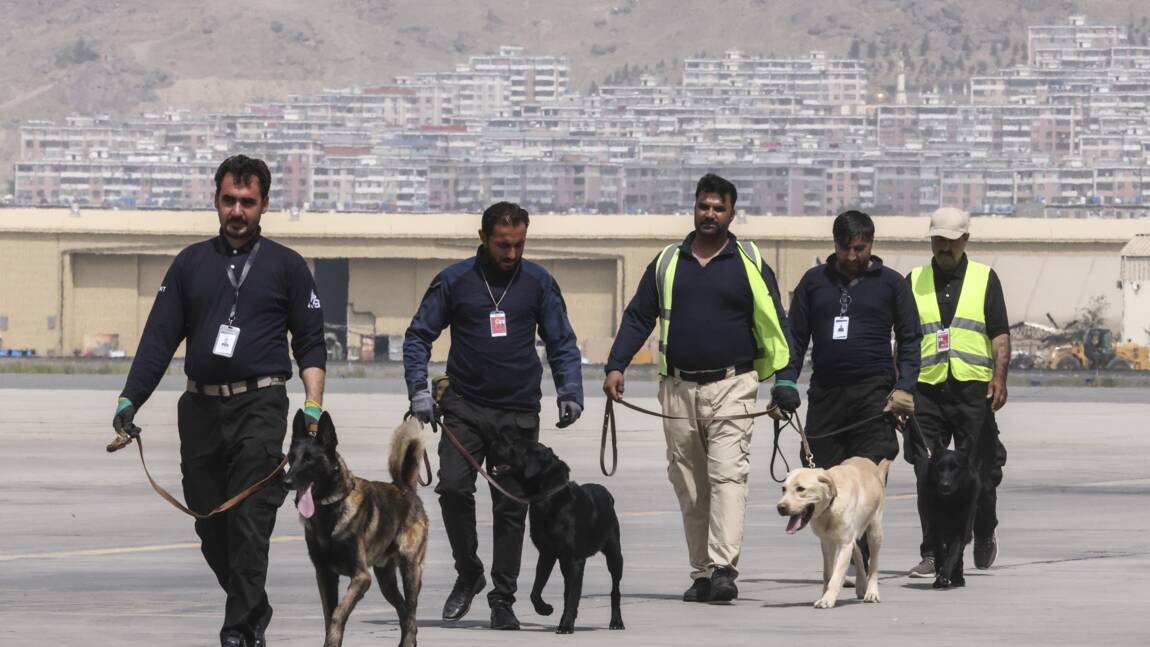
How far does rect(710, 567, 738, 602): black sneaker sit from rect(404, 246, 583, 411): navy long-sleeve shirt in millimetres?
1227

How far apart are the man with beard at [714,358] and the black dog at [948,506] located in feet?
3.44

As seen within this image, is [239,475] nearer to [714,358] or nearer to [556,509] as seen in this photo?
[556,509]

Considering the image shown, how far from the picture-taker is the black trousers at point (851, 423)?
1338 cm

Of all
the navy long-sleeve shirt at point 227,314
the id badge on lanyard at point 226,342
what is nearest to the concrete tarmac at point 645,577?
the navy long-sleeve shirt at point 227,314

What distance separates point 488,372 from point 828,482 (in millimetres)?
1754

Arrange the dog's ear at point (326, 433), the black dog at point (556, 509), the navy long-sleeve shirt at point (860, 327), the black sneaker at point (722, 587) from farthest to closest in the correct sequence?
the navy long-sleeve shirt at point (860, 327) < the black sneaker at point (722, 587) < the black dog at point (556, 509) < the dog's ear at point (326, 433)

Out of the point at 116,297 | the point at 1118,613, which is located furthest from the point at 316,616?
the point at 116,297

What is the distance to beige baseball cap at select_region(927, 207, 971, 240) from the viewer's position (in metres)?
14.3

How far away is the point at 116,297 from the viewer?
112 metres

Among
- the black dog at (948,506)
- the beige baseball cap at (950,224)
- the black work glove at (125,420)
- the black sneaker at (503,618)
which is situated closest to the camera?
the black work glove at (125,420)

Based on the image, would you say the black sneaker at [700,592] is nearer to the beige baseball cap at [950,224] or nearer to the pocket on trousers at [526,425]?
the pocket on trousers at [526,425]

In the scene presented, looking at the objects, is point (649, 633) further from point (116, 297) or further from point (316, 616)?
point (116, 297)

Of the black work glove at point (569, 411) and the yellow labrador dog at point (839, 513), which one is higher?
the black work glove at point (569, 411)

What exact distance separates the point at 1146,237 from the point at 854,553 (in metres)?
85.2
